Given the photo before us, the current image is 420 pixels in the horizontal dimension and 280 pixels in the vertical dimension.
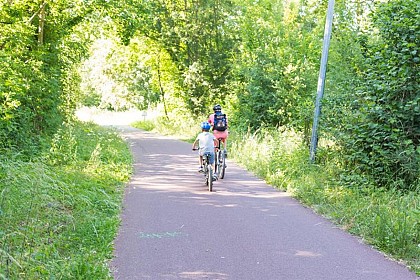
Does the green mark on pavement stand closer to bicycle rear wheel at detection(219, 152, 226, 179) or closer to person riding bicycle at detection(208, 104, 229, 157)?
bicycle rear wheel at detection(219, 152, 226, 179)

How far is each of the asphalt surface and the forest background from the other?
1.30 ft

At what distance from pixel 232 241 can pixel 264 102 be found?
12.6m

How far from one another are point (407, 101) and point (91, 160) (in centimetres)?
787

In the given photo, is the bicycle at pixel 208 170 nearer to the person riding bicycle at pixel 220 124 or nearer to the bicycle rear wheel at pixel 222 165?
the bicycle rear wheel at pixel 222 165

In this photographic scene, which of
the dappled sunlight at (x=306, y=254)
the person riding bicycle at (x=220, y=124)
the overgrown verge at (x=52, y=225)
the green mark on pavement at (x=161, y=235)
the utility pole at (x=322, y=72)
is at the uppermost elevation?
the utility pole at (x=322, y=72)

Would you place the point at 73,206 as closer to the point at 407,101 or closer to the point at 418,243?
the point at 418,243

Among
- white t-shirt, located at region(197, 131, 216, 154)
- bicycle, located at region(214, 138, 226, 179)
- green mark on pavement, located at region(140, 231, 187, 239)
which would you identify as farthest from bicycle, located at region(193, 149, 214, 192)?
green mark on pavement, located at region(140, 231, 187, 239)

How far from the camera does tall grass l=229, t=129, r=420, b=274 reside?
630cm

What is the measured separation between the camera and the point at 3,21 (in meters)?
12.4

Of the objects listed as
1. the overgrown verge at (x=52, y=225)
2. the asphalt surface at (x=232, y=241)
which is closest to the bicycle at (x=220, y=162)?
the asphalt surface at (x=232, y=241)

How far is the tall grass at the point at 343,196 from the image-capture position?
6305mm

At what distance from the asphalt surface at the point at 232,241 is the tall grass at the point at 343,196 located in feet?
0.83

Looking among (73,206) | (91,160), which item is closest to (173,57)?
(91,160)

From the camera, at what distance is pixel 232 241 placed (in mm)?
6559
